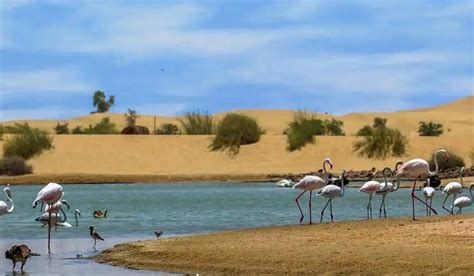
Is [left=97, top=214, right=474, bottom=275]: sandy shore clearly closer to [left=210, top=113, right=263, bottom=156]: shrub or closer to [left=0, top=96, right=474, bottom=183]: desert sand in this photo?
[left=0, top=96, right=474, bottom=183]: desert sand

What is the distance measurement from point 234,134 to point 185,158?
12.2ft

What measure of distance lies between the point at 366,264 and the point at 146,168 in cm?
4965

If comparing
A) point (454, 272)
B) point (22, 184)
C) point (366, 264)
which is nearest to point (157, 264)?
point (366, 264)

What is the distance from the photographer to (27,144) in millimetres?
64750

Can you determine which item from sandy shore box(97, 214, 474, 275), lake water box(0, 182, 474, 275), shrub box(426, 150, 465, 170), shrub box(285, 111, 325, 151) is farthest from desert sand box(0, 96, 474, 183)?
sandy shore box(97, 214, 474, 275)

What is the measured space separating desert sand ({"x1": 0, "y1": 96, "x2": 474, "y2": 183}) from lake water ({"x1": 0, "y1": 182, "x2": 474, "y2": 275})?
1657 cm

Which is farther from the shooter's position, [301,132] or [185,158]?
[301,132]

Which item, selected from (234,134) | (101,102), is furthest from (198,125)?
(101,102)

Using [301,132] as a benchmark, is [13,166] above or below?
below

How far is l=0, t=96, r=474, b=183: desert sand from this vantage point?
59031 millimetres

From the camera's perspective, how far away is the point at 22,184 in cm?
5466

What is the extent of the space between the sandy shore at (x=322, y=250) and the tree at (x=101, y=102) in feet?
320

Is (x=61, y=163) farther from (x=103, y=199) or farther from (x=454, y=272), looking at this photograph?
(x=454, y=272)

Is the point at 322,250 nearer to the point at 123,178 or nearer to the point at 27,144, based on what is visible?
the point at 123,178
